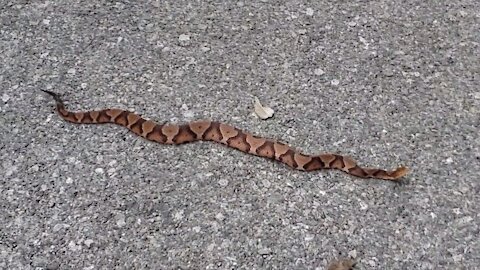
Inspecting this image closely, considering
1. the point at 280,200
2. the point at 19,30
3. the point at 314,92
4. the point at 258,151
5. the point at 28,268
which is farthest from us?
the point at 19,30

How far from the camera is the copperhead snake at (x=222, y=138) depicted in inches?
162

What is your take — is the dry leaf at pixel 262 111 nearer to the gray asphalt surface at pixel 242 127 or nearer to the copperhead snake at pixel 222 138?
the gray asphalt surface at pixel 242 127

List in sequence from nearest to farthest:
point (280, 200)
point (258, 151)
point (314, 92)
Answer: point (280, 200) → point (258, 151) → point (314, 92)

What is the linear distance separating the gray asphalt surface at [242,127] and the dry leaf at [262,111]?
5cm

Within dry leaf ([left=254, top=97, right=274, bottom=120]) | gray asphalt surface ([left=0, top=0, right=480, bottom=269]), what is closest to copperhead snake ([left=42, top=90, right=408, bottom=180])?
gray asphalt surface ([left=0, top=0, right=480, bottom=269])

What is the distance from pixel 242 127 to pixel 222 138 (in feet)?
0.52

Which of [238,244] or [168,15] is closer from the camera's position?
[238,244]

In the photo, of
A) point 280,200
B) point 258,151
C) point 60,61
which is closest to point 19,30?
point 60,61

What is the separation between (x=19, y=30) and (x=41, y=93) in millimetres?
703

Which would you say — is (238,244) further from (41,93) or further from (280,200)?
(41,93)

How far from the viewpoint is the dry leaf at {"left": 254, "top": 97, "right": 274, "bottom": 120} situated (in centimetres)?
446

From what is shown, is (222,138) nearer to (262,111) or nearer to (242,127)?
(242,127)

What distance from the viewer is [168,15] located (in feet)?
17.0

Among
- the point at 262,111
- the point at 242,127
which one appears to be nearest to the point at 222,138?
the point at 242,127
